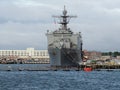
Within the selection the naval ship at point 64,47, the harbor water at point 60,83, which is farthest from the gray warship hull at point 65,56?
the harbor water at point 60,83

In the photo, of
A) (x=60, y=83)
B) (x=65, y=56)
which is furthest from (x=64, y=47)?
(x=60, y=83)

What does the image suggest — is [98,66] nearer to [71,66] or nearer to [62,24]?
[71,66]

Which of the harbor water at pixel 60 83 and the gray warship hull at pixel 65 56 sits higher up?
the gray warship hull at pixel 65 56

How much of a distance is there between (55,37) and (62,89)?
278ft

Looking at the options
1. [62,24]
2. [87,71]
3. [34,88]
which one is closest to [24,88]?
[34,88]

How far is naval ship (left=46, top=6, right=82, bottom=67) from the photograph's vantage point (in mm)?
160750

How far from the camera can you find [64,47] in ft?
526

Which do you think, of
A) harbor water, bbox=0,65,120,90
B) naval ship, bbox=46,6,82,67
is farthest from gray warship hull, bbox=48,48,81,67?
harbor water, bbox=0,65,120,90

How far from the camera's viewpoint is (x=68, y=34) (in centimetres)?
16425

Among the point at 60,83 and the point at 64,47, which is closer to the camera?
the point at 60,83

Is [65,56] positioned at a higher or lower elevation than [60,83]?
higher

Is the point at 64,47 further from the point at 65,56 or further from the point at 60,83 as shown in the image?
the point at 60,83

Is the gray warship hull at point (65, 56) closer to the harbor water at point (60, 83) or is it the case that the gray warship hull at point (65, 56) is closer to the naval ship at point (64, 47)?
the naval ship at point (64, 47)

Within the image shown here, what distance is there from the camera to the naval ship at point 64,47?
527 feet
